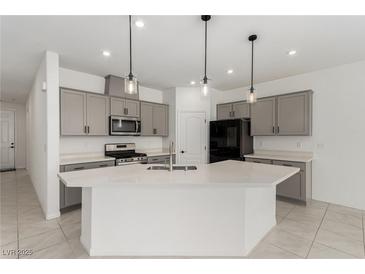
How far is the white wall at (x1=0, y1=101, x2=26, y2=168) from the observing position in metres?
7.00

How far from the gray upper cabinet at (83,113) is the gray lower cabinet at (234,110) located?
9.22 ft

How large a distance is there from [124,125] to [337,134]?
14.0 ft

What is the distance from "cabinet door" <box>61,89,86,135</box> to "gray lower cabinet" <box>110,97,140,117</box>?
0.58 m

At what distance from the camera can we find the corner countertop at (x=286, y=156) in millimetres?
3589

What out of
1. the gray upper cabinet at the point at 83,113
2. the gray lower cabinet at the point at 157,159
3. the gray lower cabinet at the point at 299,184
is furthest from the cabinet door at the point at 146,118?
the gray lower cabinet at the point at 299,184

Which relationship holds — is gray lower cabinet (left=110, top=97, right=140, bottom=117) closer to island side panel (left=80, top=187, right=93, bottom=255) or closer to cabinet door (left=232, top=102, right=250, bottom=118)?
island side panel (left=80, top=187, right=93, bottom=255)

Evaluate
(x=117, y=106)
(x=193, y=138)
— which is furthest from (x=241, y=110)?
(x=117, y=106)

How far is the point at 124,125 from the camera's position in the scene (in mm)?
4098

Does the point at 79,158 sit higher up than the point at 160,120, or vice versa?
the point at 160,120

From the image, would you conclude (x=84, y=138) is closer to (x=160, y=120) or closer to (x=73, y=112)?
(x=73, y=112)

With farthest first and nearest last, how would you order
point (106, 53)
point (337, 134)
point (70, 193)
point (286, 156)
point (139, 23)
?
point (286, 156)
point (337, 134)
point (70, 193)
point (106, 53)
point (139, 23)

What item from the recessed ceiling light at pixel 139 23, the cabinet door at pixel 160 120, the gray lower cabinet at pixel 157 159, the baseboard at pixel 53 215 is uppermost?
the recessed ceiling light at pixel 139 23

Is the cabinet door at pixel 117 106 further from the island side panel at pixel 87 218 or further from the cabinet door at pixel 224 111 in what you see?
the cabinet door at pixel 224 111
